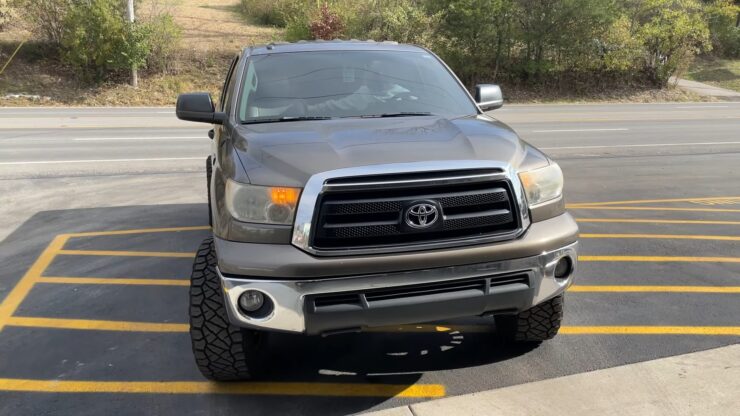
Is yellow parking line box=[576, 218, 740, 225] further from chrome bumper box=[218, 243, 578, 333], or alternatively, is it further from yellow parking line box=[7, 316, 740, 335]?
chrome bumper box=[218, 243, 578, 333]

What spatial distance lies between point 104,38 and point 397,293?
76.1ft

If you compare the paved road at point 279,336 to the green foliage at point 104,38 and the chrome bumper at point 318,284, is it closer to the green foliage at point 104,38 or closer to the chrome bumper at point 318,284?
the chrome bumper at point 318,284

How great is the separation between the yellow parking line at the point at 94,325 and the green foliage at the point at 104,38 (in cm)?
2042

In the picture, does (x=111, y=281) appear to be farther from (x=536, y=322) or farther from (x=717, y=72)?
(x=717, y=72)

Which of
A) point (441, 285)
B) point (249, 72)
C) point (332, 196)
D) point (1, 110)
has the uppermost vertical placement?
point (249, 72)

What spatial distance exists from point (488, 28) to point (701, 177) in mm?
18893

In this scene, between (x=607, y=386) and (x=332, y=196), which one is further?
(x=607, y=386)

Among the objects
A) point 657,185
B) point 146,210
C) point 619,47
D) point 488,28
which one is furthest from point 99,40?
point 619,47

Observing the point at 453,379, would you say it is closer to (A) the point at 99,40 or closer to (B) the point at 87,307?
(B) the point at 87,307

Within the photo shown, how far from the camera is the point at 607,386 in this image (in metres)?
3.36

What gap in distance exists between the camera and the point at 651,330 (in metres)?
4.11

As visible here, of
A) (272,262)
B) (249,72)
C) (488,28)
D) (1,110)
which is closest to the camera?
(272,262)

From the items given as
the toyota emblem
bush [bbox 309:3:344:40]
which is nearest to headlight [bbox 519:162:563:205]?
the toyota emblem

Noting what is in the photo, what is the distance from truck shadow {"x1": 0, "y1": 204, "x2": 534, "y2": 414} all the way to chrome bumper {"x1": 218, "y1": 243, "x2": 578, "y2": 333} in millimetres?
632
